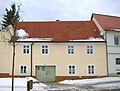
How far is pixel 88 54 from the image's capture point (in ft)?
112

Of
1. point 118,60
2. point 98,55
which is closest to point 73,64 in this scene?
point 98,55

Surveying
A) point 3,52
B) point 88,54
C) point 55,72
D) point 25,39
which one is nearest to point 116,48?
point 88,54

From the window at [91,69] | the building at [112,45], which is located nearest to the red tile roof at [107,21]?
the building at [112,45]

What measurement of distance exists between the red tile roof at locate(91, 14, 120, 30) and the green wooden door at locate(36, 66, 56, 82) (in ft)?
29.0

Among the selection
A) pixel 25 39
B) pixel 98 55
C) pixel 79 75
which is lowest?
pixel 79 75

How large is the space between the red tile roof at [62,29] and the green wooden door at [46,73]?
3.96m

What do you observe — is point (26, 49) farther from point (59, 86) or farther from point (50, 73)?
point (59, 86)

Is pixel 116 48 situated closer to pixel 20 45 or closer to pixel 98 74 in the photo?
pixel 98 74

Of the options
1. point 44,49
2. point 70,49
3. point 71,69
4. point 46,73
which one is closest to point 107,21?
point 70,49

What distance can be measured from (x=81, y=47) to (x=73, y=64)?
8.02ft

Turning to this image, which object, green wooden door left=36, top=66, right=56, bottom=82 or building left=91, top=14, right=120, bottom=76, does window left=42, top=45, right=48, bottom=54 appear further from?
building left=91, top=14, right=120, bottom=76

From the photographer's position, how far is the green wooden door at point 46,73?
3378cm

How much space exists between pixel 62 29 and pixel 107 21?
6738mm

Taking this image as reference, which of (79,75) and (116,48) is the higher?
(116,48)
